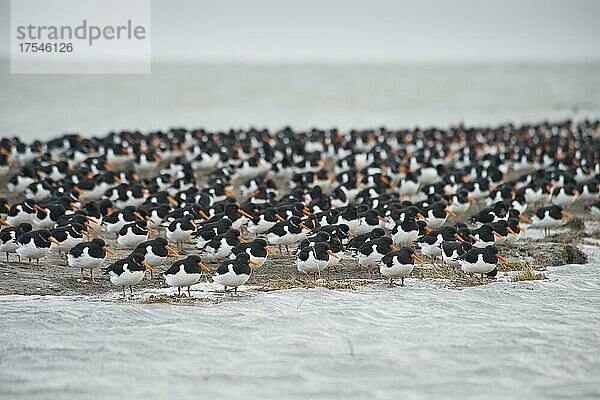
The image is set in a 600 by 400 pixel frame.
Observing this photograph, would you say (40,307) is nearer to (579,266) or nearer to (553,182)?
(579,266)

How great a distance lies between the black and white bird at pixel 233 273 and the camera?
10.8m

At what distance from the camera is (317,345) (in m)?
9.38

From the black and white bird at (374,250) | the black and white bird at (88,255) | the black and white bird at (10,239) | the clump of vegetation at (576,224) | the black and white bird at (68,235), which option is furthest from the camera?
the clump of vegetation at (576,224)

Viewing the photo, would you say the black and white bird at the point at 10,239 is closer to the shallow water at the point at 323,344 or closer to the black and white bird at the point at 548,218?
the shallow water at the point at 323,344

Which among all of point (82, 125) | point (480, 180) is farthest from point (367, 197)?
point (82, 125)

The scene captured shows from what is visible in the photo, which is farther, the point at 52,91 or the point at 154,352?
the point at 52,91

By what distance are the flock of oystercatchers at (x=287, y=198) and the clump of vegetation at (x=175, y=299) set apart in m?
0.22

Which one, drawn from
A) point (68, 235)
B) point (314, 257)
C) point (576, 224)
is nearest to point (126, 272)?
point (68, 235)

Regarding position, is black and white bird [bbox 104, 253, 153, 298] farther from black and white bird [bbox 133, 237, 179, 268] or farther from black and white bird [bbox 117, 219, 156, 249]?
black and white bird [bbox 117, 219, 156, 249]

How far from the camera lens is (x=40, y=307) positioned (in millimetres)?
10227

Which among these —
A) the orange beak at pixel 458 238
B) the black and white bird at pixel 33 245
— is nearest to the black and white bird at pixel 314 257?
the orange beak at pixel 458 238

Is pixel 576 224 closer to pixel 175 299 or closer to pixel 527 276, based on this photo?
pixel 527 276

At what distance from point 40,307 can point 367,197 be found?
7706 mm

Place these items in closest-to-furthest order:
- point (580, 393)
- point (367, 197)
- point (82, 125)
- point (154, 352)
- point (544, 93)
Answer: point (580, 393) → point (154, 352) → point (367, 197) → point (82, 125) → point (544, 93)
